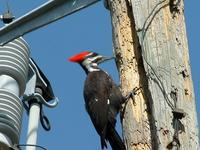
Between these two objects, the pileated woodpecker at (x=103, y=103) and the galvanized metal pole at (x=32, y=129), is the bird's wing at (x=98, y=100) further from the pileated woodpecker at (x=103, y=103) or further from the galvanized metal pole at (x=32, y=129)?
the galvanized metal pole at (x=32, y=129)

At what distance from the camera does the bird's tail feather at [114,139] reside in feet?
16.3

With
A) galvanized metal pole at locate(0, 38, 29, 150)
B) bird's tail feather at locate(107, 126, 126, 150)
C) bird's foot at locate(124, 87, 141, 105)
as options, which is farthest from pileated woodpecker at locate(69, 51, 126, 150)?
galvanized metal pole at locate(0, 38, 29, 150)

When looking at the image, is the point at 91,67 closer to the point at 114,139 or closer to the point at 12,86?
the point at 114,139

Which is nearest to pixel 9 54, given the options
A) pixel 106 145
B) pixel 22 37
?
pixel 22 37

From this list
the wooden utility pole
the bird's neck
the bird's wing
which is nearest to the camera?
the wooden utility pole

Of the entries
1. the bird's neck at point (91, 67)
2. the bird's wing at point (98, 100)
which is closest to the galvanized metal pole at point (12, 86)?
the bird's wing at point (98, 100)

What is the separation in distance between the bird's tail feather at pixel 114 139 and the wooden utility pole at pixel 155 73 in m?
0.42

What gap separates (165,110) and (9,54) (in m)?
1.57

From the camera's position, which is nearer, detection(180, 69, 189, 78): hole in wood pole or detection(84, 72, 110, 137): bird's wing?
detection(180, 69, 189, 78): hole in wood pole

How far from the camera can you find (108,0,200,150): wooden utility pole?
386 cm

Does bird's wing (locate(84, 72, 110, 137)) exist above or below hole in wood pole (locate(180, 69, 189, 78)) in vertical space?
above

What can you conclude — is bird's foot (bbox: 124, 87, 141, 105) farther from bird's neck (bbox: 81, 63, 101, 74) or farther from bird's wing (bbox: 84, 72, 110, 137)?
bird's neck (bbox: 81, 63, 101, 74)

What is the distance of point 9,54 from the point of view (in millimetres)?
5082

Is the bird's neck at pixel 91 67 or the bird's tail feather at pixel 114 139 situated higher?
the bird's neck at pixel 91 67
